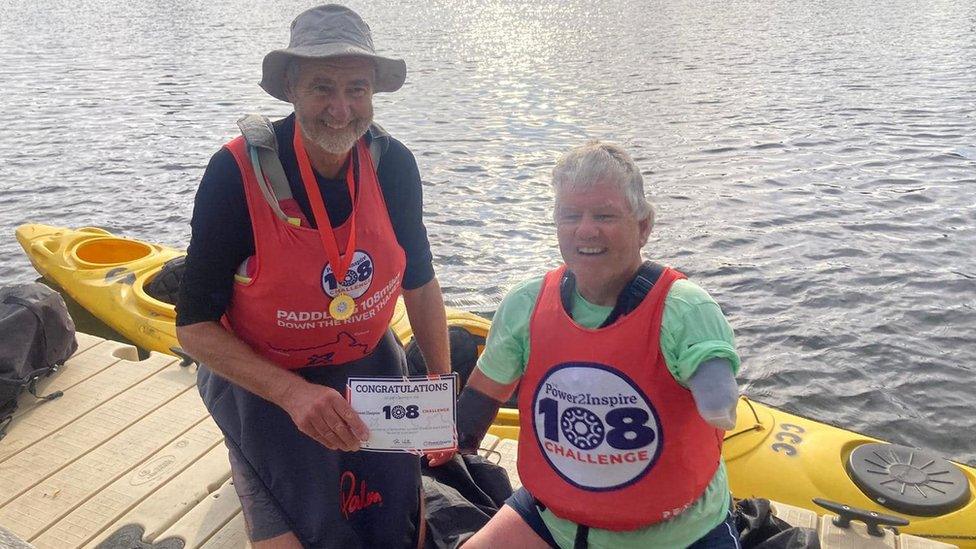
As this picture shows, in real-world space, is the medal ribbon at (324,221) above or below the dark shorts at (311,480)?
above

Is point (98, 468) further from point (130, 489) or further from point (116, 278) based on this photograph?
point (116, 278)

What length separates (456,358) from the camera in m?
4.97

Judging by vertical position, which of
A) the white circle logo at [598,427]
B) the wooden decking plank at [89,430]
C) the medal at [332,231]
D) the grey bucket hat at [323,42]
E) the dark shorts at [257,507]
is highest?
the grey bucket hat at [323,42]

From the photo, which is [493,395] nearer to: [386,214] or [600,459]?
[600,459]

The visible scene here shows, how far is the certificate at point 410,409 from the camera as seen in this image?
9.31 feet

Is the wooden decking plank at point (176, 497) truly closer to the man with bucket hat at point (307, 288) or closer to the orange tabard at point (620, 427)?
the man with bucket hat at point (307, 288)

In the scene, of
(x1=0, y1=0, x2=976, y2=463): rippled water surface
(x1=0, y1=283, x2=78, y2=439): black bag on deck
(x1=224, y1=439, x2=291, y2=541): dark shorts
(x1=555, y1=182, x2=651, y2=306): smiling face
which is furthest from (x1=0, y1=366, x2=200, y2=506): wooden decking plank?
(x1=0, y1=0, x2=976, y2=463): rippled water surface

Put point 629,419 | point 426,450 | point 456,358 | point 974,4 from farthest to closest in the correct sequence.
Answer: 1. point 974,4
2. point 456,358
3. point 426,450
4. point 629,419

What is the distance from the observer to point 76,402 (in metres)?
4.79

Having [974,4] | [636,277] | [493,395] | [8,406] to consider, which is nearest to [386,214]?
[493,395]

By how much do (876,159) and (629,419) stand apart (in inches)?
452

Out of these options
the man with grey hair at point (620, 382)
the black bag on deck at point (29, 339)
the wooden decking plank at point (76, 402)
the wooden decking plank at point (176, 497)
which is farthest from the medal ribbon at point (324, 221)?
the black bag on deck at point (29, 339)

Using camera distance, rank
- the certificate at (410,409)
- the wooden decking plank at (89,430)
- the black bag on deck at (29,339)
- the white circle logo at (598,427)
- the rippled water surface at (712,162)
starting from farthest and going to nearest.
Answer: the rippled water surface at (712,162), the black bag on deck at (29,339), the wooden decking plank at (89,430), the certificate at (410,409), the white circle logo at (598,427)

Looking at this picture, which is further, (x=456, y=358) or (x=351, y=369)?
(x=456, y=358)
